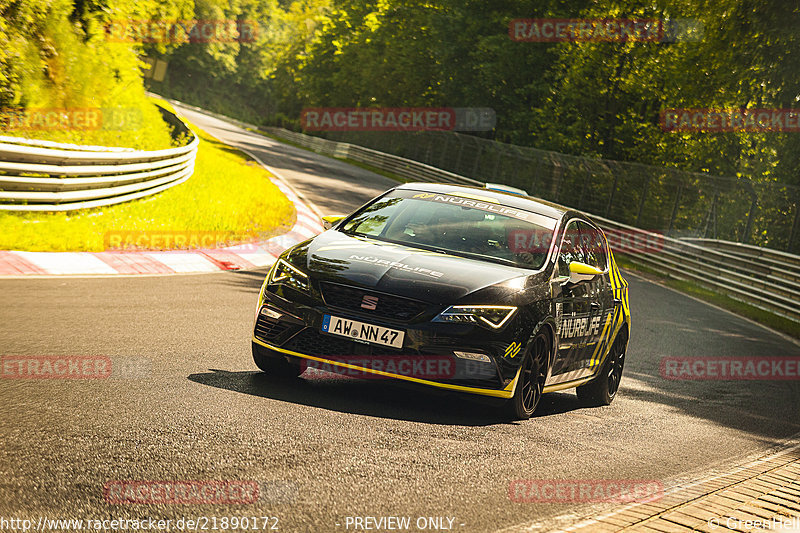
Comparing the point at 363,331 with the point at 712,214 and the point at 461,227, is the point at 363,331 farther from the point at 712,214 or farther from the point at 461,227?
the point at 712,214

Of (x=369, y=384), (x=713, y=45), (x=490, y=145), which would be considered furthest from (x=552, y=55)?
(x=369, y=384)

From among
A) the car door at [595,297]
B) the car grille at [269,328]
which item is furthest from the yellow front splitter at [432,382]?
the car door at [595,297]

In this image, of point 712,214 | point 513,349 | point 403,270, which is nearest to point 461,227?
point 403,270

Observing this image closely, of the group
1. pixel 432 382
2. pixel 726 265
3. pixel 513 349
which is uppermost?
pixel 726 265

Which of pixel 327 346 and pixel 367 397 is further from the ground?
pixel 327 346

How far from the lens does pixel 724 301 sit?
23.2m

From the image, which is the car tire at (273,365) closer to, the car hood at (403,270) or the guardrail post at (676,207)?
the car hood at (403,270)

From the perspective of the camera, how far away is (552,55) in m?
51.7

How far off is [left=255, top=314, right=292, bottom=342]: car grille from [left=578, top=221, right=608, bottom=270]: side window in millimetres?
3072

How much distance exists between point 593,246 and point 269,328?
136 inches

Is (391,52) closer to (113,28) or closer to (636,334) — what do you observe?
(113,28)

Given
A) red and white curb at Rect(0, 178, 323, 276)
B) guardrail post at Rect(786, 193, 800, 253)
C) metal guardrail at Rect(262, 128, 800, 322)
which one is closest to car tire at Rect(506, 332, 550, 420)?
red and white curb at Rect(0, 178, 323, 276)

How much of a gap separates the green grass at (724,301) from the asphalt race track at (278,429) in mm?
9229

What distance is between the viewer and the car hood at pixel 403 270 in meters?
6.72
